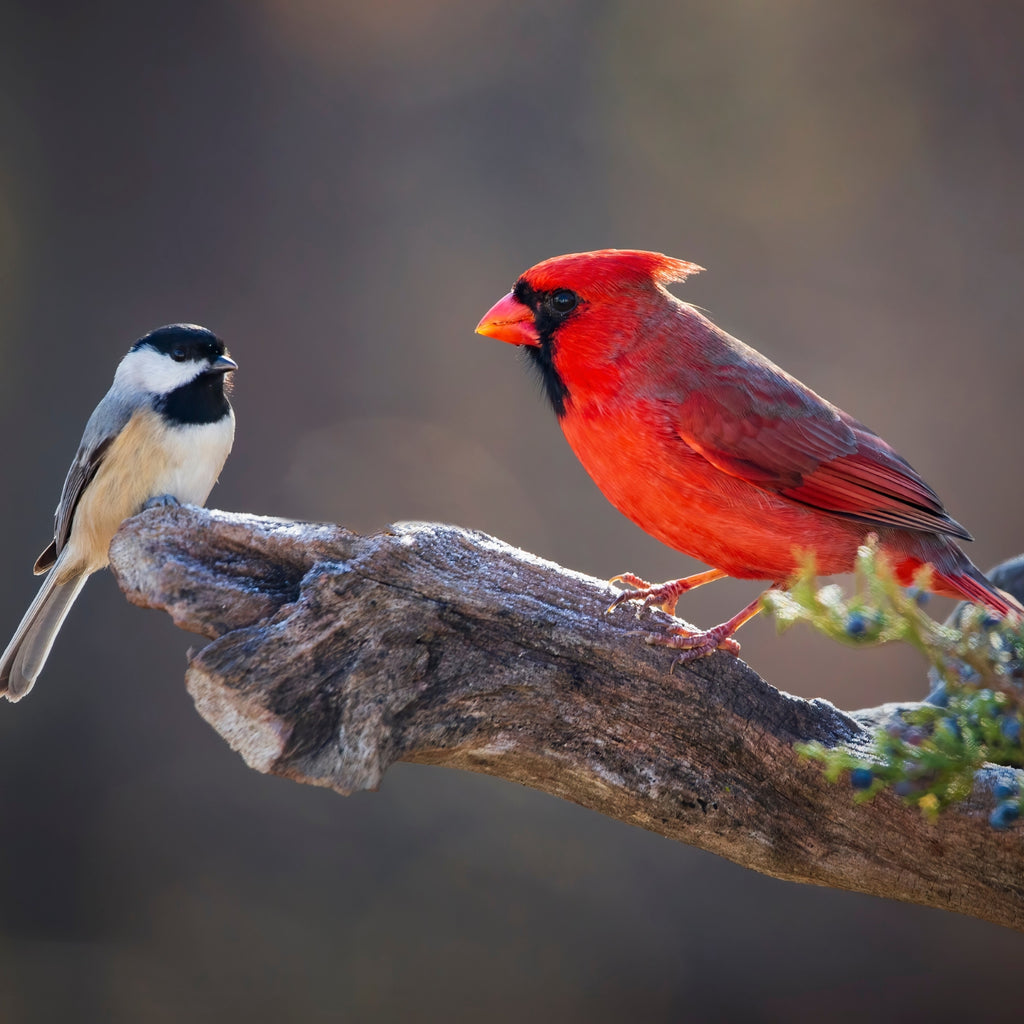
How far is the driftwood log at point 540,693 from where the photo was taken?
4.64 ft

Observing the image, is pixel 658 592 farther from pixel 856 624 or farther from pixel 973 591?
pixel 856 624

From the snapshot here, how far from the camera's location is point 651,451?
1.76m

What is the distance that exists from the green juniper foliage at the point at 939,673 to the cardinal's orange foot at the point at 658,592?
0.53 m

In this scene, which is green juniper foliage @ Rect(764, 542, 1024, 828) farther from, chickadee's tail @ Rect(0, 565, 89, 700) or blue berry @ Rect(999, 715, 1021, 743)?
chickadee's tail @ Rect(0, 565, 89, 700)

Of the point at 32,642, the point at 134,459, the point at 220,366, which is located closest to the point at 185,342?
the point at 220,366

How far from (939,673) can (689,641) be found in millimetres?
575

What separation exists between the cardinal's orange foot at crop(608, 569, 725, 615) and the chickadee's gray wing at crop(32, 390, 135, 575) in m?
1.00

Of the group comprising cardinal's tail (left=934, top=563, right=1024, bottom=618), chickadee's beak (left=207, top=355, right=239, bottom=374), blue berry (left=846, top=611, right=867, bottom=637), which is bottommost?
blue berry (left=846, top=611, right=867, bottom=637)

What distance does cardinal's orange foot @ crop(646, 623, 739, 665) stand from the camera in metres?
1.61

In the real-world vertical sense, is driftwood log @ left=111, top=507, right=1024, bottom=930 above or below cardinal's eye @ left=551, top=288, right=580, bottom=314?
below

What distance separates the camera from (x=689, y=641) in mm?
1610

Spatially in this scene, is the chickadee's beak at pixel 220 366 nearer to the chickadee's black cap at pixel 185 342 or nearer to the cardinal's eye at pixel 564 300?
the chickadee's black cap at pixel 185 342

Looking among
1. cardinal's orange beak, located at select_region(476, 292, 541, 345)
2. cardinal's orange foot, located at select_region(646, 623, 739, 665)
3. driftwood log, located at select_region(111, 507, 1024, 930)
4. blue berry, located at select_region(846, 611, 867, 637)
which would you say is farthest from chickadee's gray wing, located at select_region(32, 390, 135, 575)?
blue berry, located at select_region(846, 611, 867, 637)

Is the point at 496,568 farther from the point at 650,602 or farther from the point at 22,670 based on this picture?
the point at 22,670
